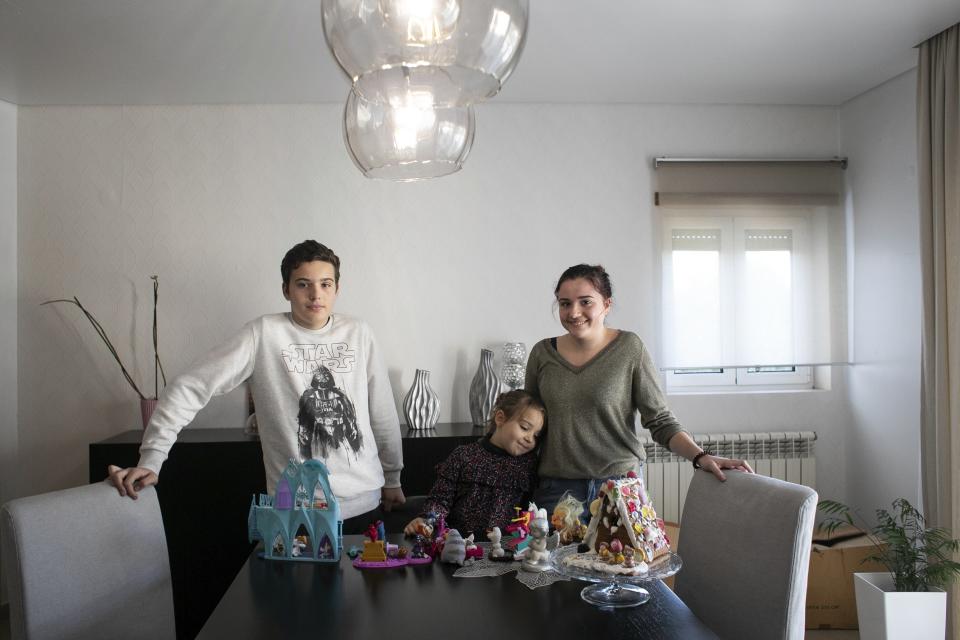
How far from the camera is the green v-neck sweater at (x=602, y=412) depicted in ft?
7.11

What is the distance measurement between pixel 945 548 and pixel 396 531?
209cm

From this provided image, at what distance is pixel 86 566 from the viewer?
5.74 ft

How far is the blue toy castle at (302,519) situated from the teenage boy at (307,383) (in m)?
0.32

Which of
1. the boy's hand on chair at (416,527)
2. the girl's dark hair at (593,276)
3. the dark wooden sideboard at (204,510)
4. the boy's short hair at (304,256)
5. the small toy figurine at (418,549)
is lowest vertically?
the dark wooden sideboard at (204,510)

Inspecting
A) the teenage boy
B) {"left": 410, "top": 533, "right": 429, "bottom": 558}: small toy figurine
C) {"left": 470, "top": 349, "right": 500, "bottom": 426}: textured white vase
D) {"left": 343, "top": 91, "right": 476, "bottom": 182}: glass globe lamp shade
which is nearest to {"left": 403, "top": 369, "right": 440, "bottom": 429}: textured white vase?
{"left": 470, "top": 349, "right": 500, "bottom": 426}: textured white vase

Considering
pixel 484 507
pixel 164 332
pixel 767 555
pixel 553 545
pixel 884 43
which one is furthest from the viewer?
pixel 164 332

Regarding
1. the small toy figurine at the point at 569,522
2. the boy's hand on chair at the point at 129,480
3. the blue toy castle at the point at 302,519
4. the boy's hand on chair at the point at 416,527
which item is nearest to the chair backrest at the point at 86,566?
the boy's hand on chair at the point at 129,480

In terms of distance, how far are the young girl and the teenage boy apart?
27 centimetres

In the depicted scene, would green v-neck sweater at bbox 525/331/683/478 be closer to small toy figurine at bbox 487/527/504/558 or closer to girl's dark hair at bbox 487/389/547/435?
girl's dark hair at bbox 487/389/547/435

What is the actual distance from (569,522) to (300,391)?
2.92 ft

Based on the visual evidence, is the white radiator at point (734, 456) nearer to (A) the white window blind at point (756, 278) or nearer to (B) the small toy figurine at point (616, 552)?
(A) the white window blind at point (756, 278)

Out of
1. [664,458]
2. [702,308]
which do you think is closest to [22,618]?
[664,458]

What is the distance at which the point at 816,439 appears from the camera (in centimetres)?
396

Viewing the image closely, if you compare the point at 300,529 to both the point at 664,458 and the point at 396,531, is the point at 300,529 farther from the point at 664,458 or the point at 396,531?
the point at 664,458
